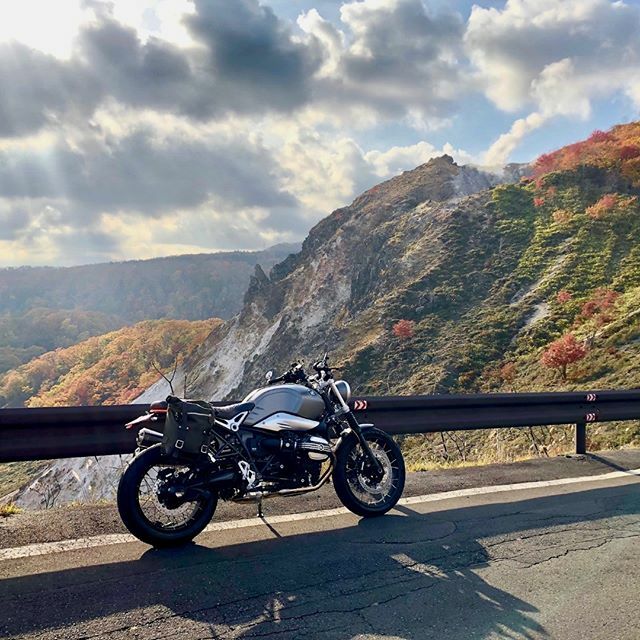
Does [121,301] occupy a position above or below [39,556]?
above

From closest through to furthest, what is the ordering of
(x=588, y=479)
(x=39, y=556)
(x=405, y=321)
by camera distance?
(x=39, y=556) → (x=588, y=479) → (x=405, y=321)

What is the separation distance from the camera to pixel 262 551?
414 cm

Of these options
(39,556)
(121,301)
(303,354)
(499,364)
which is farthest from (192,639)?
(121,301)

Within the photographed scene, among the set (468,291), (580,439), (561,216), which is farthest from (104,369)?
(580,439)

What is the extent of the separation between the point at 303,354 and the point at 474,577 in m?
34.9

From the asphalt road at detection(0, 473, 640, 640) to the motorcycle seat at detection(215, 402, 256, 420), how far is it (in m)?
0.92

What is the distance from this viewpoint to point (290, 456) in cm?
470

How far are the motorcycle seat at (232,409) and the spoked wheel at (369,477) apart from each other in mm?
908

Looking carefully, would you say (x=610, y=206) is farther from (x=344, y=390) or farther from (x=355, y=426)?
(x=355, y=426)

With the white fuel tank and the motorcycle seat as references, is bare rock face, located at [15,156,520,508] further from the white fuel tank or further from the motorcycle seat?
the motorcycle seat

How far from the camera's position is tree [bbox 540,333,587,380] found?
59.6 ft

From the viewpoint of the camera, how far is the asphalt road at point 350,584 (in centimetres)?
308

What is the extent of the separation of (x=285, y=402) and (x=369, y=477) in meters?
1.09

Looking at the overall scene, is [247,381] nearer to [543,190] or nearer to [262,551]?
[543,190]
